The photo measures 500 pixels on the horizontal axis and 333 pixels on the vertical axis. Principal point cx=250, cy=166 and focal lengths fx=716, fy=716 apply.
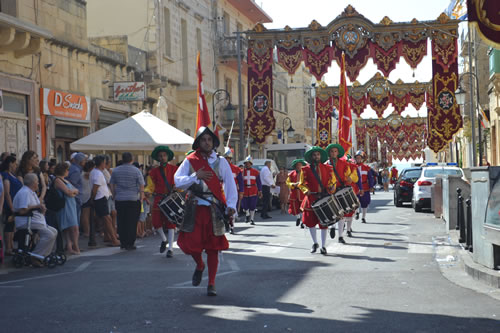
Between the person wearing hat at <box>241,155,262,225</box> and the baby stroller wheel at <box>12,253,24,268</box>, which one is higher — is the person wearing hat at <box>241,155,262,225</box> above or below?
above

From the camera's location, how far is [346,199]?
40.7ft

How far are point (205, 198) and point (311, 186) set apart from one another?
13.6 feet

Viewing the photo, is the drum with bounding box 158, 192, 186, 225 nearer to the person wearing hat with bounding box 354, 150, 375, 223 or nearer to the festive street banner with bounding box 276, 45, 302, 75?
the person wearing hat with bounding box 354, 150, 375, 223

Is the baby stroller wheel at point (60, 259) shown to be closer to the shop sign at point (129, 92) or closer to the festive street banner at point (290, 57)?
the shop sign at point (129, 92)

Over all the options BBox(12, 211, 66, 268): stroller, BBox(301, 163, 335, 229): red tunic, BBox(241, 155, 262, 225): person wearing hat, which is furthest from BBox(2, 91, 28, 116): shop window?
BBox(301, 163, 335, 229): red tunic

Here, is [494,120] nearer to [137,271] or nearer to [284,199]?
[284,199]

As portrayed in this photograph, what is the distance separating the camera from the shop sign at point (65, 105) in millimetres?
19031

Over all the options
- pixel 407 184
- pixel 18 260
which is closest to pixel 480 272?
pixel 18 260

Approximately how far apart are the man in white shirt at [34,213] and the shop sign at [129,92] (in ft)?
38.2

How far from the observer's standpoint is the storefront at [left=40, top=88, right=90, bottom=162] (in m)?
19.0

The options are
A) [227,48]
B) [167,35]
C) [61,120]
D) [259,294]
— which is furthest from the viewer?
[227,48]


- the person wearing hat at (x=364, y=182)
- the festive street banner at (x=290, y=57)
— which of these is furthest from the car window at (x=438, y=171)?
the festive street banner at (x=290, y=57)

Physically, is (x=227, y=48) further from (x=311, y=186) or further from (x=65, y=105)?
(x=311, y=186)

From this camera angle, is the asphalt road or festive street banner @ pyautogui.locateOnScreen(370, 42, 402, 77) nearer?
the asphalt road
